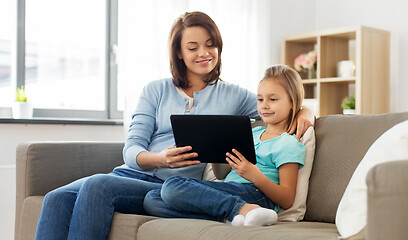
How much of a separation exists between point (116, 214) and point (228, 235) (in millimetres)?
459

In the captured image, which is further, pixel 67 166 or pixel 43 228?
pixel 67 166

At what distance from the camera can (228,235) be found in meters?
1.27

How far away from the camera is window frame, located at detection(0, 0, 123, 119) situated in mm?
2855

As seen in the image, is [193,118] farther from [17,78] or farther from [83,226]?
[17,78]

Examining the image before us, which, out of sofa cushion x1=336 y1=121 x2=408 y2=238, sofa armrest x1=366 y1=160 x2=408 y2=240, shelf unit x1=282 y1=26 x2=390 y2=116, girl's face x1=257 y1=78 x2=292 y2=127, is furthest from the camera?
shelf unit x1=282 y1=26 x2=390 y2=116

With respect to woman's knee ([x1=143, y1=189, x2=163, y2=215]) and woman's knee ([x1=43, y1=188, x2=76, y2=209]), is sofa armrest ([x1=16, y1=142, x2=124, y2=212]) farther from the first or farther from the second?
woman's knee ([x1=143, y1=189, x2=163, y2=215])

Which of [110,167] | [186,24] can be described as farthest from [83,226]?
[186,24]

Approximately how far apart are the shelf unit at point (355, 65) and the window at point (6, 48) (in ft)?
6.56

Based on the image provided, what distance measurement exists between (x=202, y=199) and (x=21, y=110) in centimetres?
157

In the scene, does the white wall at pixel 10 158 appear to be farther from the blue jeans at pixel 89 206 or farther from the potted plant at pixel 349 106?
the potted plant at pixel 349 106

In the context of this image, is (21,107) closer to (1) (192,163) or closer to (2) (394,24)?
(1) (192,163)

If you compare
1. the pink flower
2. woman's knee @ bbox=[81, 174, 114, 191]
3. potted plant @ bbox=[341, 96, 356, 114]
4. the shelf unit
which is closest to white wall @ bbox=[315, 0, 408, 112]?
the shelf unit

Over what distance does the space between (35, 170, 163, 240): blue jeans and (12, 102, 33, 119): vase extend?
1.15 m

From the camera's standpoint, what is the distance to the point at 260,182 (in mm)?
1538
